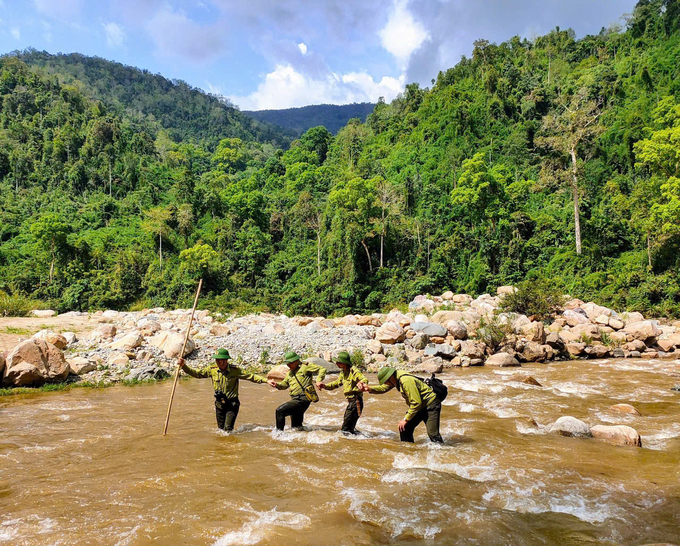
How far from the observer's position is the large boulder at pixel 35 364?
384 inches

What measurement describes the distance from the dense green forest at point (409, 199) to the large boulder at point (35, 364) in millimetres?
21468

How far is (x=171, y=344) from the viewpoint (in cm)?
1295

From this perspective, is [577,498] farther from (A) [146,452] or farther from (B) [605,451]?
(A) [146,452]

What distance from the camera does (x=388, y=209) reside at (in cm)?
3189

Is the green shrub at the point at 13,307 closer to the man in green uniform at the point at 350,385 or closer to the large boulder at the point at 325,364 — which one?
the large boulder at the point at 325,364

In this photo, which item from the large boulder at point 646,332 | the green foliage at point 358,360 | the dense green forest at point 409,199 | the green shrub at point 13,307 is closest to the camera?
the green foliage at point 358,360

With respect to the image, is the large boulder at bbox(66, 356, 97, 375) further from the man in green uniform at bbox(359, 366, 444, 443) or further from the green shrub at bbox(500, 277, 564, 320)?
the green shrub at bbox(500, 277, 564, 320)

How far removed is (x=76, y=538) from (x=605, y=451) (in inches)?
252

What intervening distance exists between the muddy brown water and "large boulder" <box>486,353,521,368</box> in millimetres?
4489

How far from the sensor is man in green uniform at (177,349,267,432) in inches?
267

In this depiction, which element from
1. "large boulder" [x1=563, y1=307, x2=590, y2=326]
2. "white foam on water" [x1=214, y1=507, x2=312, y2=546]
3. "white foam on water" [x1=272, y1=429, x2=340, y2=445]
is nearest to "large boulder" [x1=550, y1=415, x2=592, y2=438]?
"white foam on water" [x1=272, y1=429, x2=340, y2=445]

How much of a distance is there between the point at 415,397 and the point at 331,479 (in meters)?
1.59

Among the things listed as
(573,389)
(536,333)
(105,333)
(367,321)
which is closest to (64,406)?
(105,333)

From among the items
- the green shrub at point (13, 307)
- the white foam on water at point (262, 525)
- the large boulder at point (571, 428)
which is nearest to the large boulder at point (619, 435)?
the large boulder at point (571, 428)
